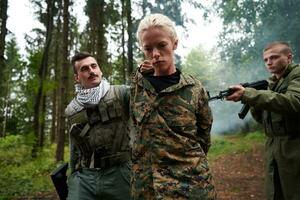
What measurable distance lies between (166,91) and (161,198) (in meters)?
0.58

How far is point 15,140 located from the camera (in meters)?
A: 18.6

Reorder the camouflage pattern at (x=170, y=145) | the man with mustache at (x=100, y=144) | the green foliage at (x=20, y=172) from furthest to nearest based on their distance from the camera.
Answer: the green foliage at (x=20, y=172) < the man with mustache at (x=100, y=144) < the camouflage pattern at (x=170, y=145)

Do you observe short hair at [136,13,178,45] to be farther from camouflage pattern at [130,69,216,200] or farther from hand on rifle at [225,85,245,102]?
hand on rifle at [225,85,245,102]

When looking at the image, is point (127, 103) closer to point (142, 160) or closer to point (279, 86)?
point (142, 160)

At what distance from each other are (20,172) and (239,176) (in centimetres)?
714

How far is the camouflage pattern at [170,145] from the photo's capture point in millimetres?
1770

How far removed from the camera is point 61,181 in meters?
3.04

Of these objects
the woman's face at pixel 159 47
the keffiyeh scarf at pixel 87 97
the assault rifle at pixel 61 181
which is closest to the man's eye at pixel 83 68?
the keffiyeh scarf at pixel 87 97

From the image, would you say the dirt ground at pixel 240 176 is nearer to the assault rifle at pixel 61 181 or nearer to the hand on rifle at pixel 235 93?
the hand on rifle at pixel 235 93

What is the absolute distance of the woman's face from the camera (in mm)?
1864

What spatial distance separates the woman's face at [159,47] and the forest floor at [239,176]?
5.78 m

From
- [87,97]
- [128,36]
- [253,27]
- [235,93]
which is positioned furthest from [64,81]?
[235,93]

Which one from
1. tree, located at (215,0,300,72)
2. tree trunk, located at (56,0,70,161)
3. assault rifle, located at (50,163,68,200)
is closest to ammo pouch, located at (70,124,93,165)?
assault rifle, located at (50,163,68,200)

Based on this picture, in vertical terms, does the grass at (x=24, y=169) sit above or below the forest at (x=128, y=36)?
below
